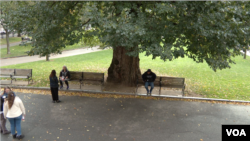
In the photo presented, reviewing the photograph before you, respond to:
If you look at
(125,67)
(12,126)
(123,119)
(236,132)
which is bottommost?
(236,132)

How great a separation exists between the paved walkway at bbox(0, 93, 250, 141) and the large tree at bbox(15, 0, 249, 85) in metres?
1.98

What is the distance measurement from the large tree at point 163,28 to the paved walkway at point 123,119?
1978 mm

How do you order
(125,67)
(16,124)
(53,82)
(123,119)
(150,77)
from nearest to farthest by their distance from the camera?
(16,124), (123,119), (53,82), (150,77), (125,67)

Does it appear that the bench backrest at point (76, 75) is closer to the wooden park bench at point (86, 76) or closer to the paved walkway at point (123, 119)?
the wooden park bench at point (86, 76)

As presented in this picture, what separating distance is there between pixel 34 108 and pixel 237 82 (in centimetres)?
1124

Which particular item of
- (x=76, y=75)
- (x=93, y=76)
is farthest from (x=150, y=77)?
(x=76, y=75)

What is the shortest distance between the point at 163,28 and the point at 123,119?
3469mm

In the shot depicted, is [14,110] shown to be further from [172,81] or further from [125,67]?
[172,81]

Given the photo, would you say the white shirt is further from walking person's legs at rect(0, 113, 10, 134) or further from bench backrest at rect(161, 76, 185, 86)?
bench backrest at rect(161, 76, 185, 86)

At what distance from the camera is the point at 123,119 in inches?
278

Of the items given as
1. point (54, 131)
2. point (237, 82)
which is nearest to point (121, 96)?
point (54, 131)

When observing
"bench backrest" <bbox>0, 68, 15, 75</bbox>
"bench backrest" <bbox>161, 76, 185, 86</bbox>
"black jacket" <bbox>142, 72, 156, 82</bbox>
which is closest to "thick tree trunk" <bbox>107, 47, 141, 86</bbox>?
"black jacket" <bbox>142, 72, 156, 82</bbox>

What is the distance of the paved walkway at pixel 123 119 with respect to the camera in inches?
237

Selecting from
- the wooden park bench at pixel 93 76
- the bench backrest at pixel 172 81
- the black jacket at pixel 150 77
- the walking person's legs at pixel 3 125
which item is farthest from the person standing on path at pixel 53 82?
the bench backrest at pixel 172 81
